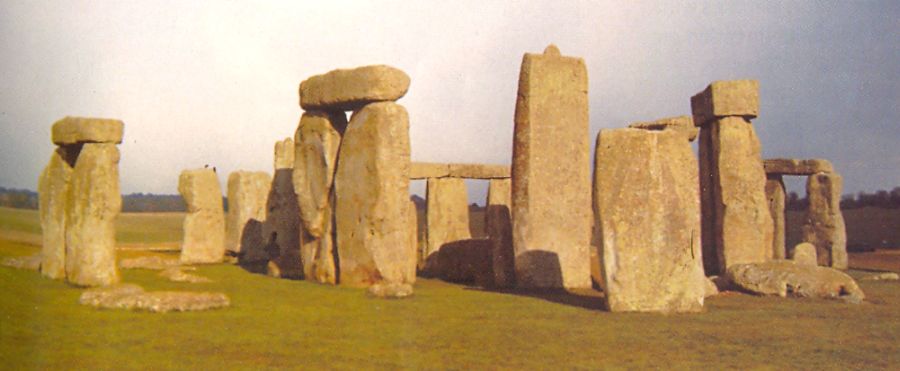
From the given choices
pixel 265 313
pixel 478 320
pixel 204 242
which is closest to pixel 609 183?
pixel 478 320

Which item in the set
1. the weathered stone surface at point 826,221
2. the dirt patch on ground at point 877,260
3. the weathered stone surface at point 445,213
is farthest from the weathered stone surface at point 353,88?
the dirt patch on ground at point 877,260

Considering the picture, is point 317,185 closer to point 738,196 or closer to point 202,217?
point 202,217

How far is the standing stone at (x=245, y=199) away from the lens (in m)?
18.6

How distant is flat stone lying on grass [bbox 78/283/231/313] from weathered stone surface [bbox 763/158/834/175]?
13.2 meters

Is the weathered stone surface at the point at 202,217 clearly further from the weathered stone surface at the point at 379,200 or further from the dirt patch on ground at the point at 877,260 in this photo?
the dirt patch on ground at the point at 877,260

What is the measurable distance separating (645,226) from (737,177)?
5158 mm

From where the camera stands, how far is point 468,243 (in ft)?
44.0

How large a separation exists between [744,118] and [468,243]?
480 centimetres

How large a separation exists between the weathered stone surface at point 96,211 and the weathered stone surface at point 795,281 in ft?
26.5

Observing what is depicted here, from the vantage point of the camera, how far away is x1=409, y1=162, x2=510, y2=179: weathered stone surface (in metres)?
18.3

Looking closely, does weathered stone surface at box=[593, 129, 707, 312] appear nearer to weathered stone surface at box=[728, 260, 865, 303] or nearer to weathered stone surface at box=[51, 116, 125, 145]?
weathered stone surface at box=[728, 260, 865, 303]

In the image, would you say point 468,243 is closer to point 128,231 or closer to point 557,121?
point 557,121

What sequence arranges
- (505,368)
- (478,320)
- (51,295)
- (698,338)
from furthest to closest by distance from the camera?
(51,295), (478,320), (698,338), (505,368)

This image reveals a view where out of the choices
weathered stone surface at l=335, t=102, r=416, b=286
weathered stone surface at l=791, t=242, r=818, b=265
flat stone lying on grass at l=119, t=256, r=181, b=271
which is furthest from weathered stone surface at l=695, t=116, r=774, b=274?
flat stone lying on grass at l=119, t=256, r=181, b=271
